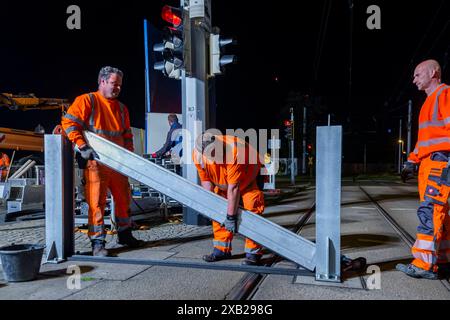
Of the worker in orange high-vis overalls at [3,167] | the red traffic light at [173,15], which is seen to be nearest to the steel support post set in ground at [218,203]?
the red traffic light at [173,15]

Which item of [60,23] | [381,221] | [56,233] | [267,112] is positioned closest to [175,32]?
[56,233]

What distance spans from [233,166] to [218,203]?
41 centimetres

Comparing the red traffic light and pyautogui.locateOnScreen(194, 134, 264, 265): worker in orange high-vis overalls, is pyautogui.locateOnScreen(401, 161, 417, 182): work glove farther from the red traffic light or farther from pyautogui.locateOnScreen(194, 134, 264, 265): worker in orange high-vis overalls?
the red traffic light

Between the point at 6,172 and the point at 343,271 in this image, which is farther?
the point at 6,172

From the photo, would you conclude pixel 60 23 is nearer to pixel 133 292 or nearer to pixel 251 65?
pixel 133 292

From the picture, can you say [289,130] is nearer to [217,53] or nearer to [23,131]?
[23,131]

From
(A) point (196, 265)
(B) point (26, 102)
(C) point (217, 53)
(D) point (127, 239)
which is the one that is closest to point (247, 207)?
(A) point (196, 265)

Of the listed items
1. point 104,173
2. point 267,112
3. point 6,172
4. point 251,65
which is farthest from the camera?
point 267,112

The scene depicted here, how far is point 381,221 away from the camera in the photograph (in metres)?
6.52

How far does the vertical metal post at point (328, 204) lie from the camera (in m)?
3.08

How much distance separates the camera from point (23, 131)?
1339cm

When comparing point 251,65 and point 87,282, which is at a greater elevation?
point 251,65

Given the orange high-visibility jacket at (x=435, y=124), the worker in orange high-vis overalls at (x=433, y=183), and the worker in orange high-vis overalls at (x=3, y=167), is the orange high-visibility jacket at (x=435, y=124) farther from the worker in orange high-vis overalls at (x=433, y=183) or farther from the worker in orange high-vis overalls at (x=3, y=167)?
the worker in orange high-vis overalls at (x=3, y=167)

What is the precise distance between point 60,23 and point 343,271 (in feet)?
48.3
